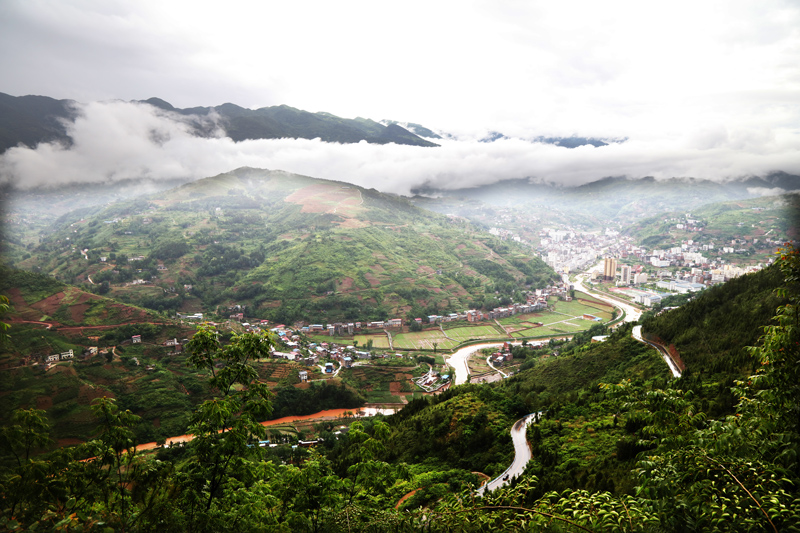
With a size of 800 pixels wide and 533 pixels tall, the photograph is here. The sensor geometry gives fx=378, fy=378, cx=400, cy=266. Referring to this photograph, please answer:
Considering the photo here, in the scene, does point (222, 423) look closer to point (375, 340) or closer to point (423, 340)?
point (375, 340)

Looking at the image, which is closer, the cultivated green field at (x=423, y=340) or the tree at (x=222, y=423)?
the tree at (x=222, y=423)

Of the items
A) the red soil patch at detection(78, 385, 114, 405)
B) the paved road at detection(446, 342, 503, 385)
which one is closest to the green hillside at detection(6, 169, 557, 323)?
the paved road at detection(446, 342, 503, 385)

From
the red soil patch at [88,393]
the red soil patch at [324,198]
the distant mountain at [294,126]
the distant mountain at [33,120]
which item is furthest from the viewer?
the distant mountain at [294,126]

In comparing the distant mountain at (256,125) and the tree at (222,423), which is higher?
the distant mountain at (256,125)

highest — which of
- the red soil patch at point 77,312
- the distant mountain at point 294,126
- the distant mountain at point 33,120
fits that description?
the distant mountain at point 294,126

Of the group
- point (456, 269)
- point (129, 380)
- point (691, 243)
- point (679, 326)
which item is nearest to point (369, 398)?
point (129, 380)

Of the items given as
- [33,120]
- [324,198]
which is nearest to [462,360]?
[33,120]

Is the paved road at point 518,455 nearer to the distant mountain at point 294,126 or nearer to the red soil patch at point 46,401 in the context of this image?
the red soil patch at point 46,401

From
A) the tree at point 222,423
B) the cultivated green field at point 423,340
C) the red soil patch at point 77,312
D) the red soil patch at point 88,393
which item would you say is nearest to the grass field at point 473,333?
the cultivated green field at point 423,340
